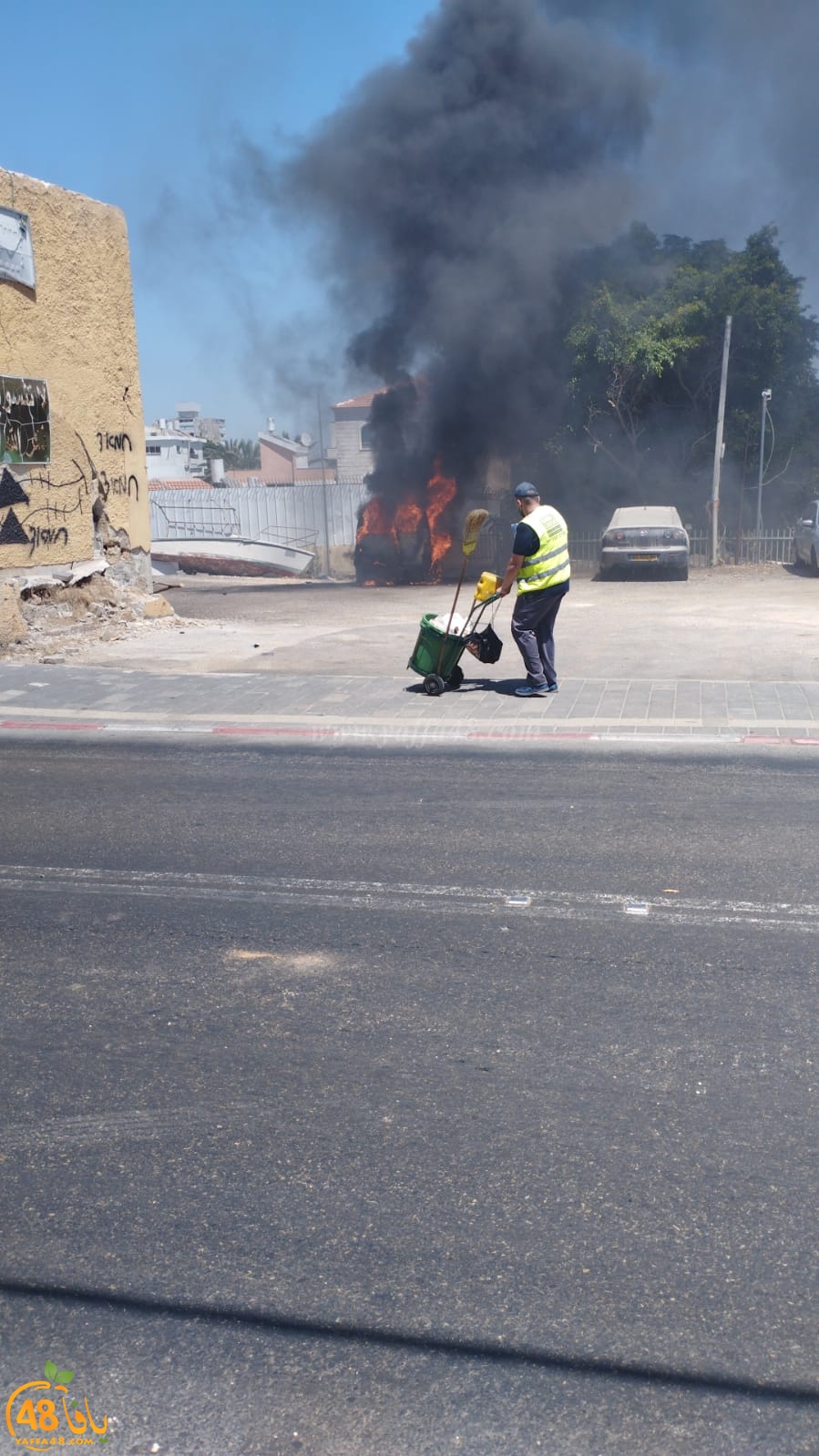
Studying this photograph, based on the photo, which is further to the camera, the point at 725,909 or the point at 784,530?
the point at 784,530

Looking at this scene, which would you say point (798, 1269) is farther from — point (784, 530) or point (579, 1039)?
point (784, 530)

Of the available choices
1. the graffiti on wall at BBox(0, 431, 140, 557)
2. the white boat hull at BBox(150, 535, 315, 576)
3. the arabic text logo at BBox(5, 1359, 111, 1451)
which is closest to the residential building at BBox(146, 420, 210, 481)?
the white boat hull at BBox(150, 535, 315, 576)

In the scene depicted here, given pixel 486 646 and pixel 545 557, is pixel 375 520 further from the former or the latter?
pixel 545 557

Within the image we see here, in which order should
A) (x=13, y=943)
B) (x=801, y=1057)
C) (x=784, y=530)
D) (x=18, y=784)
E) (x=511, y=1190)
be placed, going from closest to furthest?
1. (x=511, y=1190)
2. (x=801, y=1057)
3. (x=13, y=943)
4. (x=18, y=784)
5. (x=784, y=530)

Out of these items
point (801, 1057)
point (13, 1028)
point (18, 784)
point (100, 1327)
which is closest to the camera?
point (100, 1327)

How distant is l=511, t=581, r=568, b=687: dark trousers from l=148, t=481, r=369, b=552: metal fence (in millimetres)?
26145

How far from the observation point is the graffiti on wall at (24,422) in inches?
500

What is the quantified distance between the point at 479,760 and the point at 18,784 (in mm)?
2800

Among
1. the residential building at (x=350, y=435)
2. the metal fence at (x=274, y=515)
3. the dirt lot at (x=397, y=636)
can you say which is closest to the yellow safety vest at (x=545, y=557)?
the dirt lot at (x=397, y=636)

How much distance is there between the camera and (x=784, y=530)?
100ft

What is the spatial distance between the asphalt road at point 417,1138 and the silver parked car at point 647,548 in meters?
18.2

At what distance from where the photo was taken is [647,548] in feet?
79.1

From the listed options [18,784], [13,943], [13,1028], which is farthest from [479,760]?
[13,1028]

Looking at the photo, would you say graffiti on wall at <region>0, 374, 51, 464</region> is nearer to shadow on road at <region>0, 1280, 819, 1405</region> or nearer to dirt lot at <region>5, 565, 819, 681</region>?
dirt lot at <region>5, 565, 819, 681</region>
